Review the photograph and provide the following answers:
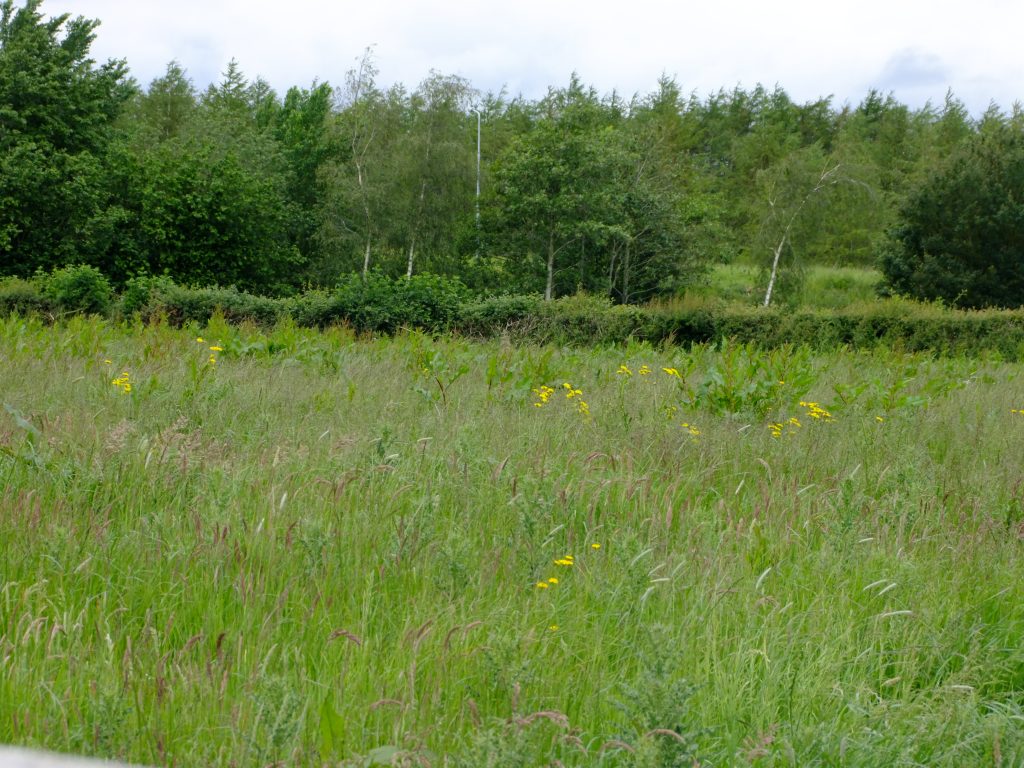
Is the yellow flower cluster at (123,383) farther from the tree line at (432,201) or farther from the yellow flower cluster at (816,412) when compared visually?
the tree line at (432,201)

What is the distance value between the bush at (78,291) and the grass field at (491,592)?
1803 centimetres

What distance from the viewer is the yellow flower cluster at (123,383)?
17.3ft

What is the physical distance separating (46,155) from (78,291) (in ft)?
48.6

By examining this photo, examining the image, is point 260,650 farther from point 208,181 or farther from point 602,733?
point 208,181

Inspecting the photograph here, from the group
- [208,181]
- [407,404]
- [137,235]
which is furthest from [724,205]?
[407,404]

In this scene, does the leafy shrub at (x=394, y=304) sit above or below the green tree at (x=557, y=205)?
below

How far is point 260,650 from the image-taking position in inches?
Answer: 88.9

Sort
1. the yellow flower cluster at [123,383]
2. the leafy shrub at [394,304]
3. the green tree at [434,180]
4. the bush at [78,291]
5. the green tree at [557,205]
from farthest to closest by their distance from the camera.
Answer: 1. the green tree at [434,180]
2. the green tree at [557,205]
3. the bush at [78,291]
4. the leafy shrub at [394,304]
5. the yellow flower cluster at [123,383]

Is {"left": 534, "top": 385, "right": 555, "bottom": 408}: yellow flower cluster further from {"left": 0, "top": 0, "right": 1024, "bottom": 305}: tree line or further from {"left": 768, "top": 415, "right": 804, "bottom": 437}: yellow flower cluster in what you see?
{"left": 0, "top": 0, "right": 1024, "bottom": 305}: tree line

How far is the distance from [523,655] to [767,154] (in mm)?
45932

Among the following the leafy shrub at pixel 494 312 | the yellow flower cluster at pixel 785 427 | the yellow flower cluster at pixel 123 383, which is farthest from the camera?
the leafy shrub at pixel 494 312

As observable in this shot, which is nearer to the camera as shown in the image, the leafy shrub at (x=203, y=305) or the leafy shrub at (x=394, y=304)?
the leafy shrub at (x=394, y=304)

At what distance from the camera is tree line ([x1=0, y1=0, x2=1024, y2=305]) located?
3186cm

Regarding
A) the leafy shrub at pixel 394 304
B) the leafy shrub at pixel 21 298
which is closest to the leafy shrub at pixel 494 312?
the leafy shrub at pixel 394 304
